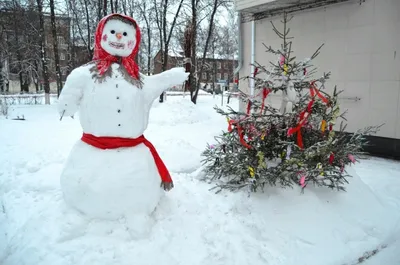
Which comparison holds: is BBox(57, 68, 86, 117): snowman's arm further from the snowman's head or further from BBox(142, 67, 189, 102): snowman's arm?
BBox(142, 67, 189, 102): snowman's arm

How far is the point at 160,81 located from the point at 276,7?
230 inches

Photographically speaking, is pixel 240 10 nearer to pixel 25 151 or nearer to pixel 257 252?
pixel 25 151

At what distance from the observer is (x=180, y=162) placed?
17.7ft

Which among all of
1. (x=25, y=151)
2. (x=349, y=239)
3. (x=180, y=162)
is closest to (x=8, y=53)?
(x=25, y=151)

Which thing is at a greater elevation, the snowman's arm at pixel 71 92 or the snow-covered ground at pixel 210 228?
the snowman's arm at pixel 71 92

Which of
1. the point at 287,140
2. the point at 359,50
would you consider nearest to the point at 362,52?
the point at 359,50

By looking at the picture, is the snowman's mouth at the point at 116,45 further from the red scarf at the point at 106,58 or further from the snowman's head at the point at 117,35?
the red scarf at the point at 106,58

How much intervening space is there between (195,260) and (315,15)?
6883 mm

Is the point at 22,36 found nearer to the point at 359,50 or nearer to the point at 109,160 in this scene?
the point at 359,50

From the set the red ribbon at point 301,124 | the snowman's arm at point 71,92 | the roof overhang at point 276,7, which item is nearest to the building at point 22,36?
the roof overhang at point 276,7

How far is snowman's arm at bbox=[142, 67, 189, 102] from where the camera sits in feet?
11.0

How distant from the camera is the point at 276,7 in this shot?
793 centimetres

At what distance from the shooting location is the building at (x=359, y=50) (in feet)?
20.9

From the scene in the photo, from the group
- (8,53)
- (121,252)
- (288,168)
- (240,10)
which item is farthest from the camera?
(8,53)
